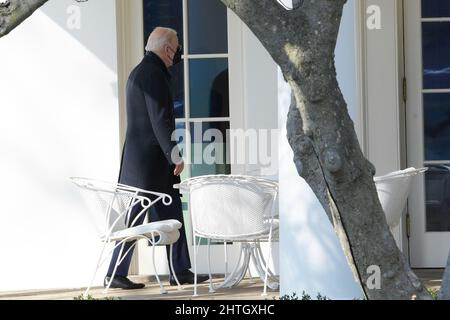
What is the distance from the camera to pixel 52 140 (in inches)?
334

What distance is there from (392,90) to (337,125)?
4.90m

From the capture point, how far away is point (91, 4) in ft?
27.9

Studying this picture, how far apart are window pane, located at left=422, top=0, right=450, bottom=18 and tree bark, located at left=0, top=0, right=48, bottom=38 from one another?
5436mm

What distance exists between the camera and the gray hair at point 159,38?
8.12 metres

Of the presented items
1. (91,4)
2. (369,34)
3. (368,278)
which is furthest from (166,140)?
(368,278)

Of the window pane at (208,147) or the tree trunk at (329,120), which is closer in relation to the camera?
the tree trunk at (329,120)

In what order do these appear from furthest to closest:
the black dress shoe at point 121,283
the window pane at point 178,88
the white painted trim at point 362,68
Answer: the window pane at point 178,88
the white painted trim at point 362,68
the black dress shoe at point 121,283

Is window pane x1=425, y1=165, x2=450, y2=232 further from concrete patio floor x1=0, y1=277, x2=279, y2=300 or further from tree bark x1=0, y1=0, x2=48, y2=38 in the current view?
tree bark x1=0, y1=0, x2=48, y2=38

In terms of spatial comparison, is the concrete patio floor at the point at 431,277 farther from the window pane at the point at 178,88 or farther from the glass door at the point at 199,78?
the window pane at the point at 178,88

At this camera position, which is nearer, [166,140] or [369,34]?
[166,140]

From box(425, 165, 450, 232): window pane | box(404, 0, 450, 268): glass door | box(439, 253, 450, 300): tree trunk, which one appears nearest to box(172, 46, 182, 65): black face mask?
box(404, 0, 450, 268): glass door

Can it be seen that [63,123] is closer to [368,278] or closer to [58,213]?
[58,213]

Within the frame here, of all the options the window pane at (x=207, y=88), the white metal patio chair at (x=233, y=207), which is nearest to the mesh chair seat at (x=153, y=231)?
the white metal patio chair at (x=233, y=207)

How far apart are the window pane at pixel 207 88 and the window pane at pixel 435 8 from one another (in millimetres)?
1730
